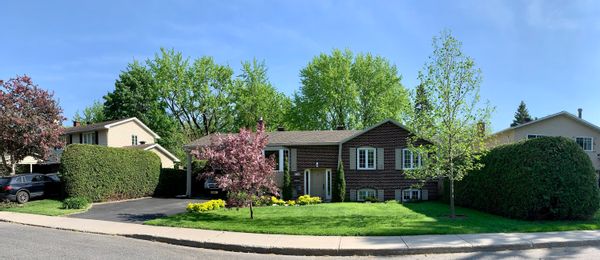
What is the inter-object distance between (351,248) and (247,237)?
3.20 meters

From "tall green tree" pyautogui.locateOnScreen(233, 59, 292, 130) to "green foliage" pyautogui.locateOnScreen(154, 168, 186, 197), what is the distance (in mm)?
21161

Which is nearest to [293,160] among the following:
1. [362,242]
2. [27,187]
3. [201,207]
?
[201,207]

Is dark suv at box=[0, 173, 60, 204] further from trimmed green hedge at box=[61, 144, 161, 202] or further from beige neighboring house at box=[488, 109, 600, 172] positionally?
beige neighboring house at box=[488, 109, 600, 172]

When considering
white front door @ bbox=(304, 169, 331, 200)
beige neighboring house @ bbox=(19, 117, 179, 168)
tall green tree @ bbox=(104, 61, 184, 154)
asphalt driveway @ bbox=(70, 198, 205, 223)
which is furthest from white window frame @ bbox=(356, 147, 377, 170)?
tall green tree @ bbox=(104, 61, 184, 154)

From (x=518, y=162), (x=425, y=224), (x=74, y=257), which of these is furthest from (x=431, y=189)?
(x=74, y=257)

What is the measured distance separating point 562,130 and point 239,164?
30.1 m

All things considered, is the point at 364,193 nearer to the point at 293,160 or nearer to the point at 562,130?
the point at 293,160

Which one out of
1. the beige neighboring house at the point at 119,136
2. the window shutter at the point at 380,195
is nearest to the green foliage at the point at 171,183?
the beige neighboring house at the point at 119,136

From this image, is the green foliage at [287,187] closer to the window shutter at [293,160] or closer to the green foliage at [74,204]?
the window shutter at [293,160]

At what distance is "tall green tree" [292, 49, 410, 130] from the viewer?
48688 millimetres

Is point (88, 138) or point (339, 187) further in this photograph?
point (88, 138)

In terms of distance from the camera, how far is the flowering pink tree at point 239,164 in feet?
50.4

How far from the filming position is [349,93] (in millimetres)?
48531

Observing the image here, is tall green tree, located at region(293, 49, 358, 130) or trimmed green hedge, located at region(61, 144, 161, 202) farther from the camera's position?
tall green tree, located at region(293, 49, 358, 130)
